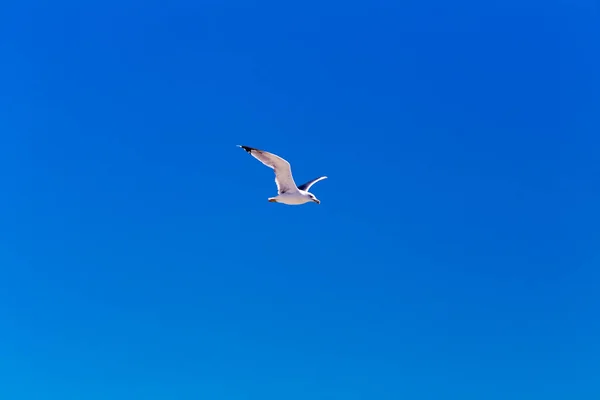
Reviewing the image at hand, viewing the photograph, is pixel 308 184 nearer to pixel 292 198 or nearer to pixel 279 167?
pixel 292 198

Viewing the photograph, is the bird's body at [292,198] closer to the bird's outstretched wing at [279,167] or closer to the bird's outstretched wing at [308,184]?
the bird's outstretched wing at [279,167]

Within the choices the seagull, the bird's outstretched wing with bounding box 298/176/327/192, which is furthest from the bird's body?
the bird's outstretched wing with bounding box 298/176/327/192

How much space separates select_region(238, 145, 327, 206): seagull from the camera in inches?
1020

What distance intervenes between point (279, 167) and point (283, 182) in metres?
1.05

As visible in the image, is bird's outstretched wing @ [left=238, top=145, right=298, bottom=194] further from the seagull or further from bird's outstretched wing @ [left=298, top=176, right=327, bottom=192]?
bird's outstretched wing @ [left=298, top=176, right=327, bottom=192]

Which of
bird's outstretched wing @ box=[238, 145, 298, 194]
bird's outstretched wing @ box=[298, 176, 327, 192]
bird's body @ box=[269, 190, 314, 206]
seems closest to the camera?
bird's outstretched wing @ box=[238, 145, 298, 194]

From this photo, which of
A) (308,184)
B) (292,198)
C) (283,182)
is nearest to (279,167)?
(283,182)

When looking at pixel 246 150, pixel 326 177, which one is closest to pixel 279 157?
pixel 246 150

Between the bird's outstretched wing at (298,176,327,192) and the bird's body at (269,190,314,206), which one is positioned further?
the bird's outstretched wing at (298,176,327,192)

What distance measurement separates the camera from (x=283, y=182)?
89.8 feet

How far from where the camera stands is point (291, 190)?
91.6 feet

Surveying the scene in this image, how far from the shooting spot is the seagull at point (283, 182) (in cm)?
2591

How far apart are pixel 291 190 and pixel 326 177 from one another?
4.74 meters

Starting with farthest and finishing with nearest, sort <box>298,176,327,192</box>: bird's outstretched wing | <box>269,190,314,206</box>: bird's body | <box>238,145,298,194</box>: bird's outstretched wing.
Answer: <box>298,176,327,192</box>: bird's outstretched wing → <box>269,190,314,206</box>: bird's body → <box>238,145,298,194</box>: bird's outstretched wing
